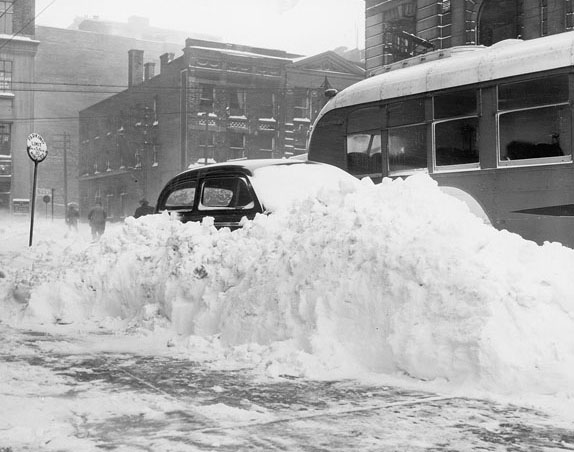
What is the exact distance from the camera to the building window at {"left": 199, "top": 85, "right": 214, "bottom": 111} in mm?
44250

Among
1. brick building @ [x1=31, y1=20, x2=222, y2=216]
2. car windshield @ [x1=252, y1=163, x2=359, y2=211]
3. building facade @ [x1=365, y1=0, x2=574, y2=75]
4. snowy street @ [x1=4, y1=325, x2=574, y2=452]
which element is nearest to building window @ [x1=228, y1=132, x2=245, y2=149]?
brick building @ [x1=31, y1=20, x2=222, y2=216]

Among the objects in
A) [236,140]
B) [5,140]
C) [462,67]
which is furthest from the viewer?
[5,140]

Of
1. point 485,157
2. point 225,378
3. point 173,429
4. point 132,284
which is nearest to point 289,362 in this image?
point 225,378

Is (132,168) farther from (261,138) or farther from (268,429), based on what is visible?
(268,429)

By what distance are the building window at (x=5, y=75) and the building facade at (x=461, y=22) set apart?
107ft

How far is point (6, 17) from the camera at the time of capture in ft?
160

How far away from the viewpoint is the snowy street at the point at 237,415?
3.83 m

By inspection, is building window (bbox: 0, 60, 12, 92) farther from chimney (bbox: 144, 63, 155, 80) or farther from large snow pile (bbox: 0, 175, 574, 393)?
large snow pile (bbox: 0, 175, 574, 393)

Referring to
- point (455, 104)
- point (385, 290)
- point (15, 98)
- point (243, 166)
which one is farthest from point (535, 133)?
point (15, 98)

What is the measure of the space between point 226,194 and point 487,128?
3.85 m

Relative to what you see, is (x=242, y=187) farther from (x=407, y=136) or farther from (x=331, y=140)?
(x=331, y=140)

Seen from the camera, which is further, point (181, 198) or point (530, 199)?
point (181, 198)

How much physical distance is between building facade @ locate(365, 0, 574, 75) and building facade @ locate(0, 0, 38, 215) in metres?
31.4

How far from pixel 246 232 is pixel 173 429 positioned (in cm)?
376
